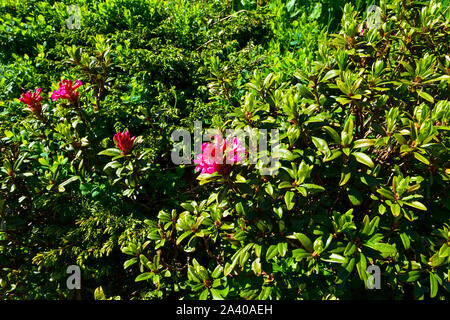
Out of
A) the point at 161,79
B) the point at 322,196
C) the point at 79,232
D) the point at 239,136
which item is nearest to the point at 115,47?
the point at 161,79

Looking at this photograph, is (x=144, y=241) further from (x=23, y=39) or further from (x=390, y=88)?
(x=23, y=39)

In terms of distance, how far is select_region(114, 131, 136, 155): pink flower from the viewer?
70.1 inches

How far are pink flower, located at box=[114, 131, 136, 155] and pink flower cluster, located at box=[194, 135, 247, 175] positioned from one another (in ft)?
1.66

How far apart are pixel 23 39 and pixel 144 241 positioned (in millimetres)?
2477

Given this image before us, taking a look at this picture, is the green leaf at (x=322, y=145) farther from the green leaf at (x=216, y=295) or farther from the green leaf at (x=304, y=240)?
the green leaf at (x=216, y=295)

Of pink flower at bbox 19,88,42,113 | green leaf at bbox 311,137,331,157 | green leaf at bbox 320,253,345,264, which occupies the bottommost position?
green leaf at bbox 320,253,345,264

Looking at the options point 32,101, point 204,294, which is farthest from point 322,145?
point 32,101

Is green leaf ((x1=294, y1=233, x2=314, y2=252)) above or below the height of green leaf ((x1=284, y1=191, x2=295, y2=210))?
below

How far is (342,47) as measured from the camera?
75.5 inches

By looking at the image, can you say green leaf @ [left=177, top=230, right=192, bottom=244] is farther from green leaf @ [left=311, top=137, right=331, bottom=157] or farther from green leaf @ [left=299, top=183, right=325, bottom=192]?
green leaf @ [left=311, top=137, right=331, bottom=157]

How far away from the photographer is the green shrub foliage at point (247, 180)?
1535 millimetres

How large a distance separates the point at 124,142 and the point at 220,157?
62cm

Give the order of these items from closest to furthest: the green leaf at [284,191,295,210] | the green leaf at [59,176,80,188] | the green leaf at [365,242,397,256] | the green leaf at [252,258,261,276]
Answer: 1. the green leaf at [365,242,397,256]
2. the green leaf at [284,191,295,210]
3. the green leaf at [252,258,261,276]
4. the green leaf at [59,176,80,188]

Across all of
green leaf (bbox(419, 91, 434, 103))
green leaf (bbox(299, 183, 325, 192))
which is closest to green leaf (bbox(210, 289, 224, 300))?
green leaf (bbox(299, 183, 325, 192))
